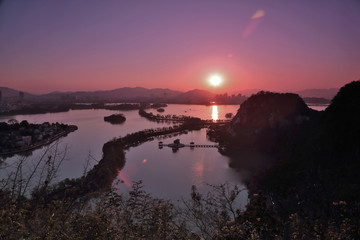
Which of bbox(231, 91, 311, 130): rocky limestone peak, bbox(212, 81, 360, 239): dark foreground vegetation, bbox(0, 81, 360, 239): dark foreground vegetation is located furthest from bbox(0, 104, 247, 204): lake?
bbox(231, 91, 311, 130): rocky limestone peak

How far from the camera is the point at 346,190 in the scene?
8805 mm

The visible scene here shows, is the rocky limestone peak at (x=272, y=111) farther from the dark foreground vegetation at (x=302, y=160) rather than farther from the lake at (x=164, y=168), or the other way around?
the lake at (x=164, y=168)

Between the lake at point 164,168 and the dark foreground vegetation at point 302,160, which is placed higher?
the dark foreground vegetation at point 302,160

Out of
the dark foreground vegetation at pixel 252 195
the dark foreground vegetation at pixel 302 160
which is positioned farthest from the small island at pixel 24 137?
the dark foreground vegetation at pixel 302 160

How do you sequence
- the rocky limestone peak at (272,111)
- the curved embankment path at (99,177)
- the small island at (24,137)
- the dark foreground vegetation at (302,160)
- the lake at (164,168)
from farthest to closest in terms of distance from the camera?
the rocky limestone peak at (272,111), the small island at (24,137), the lake at (164,168), the curved embankment path at (99,177), the dark foreground vegetation at (302,160)

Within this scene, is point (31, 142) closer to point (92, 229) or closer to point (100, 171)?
point (100, 171)

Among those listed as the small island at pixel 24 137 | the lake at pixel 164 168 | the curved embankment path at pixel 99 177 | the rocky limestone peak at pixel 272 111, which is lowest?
the lake at pixel 164 168

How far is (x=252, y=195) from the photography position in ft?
30.1

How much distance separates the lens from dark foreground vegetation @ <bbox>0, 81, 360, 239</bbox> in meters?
3.70

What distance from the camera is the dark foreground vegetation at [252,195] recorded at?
145 inches

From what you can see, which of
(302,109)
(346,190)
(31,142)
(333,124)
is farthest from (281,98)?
(31,142)

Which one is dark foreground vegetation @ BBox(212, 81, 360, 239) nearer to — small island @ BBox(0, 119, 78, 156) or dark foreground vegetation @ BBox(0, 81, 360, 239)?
dark foreground vegetation @ BBox(0, 81, 360, 239)

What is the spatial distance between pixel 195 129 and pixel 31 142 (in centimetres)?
2940

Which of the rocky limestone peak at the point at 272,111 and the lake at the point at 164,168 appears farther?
the rocky limestone peak at the point at 272,111
